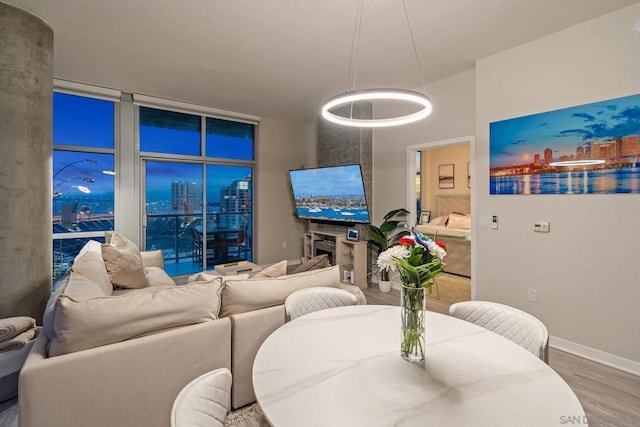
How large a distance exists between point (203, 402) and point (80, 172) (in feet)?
15.5

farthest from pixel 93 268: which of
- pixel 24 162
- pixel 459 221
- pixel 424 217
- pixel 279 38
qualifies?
pixel 424 217

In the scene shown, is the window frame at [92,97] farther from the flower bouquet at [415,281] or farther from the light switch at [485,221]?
the light switch at [485,221]

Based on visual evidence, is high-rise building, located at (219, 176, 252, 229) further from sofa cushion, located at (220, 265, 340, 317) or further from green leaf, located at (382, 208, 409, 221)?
sofa cushion, located at (220, 265, 340, 317)

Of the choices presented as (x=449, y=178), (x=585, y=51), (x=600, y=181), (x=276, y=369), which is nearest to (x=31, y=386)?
(x=276, y=369)

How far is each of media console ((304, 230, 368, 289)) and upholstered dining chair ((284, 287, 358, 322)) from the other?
2535 mm

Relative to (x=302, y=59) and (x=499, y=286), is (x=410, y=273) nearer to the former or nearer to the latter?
(x=499, y=286)

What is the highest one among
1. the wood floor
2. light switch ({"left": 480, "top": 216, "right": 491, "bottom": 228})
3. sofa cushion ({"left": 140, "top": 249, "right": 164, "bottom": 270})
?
light switch ({"left": 480, "top": 216, "right": 491, "bottom": 228})

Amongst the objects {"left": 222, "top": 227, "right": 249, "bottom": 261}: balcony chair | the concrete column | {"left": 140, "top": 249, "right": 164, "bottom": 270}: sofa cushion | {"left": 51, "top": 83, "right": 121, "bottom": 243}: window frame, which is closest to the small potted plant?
{"left": 222, "top": 227, "right": 249, "bottom": 261}: balcony chair

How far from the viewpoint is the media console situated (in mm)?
4617

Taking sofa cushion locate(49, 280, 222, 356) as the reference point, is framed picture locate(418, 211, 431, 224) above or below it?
above

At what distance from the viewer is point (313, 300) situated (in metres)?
1.97

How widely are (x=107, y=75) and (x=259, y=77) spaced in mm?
1870

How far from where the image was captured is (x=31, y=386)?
1289mm

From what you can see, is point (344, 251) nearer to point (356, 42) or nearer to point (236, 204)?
point (236, 204)
